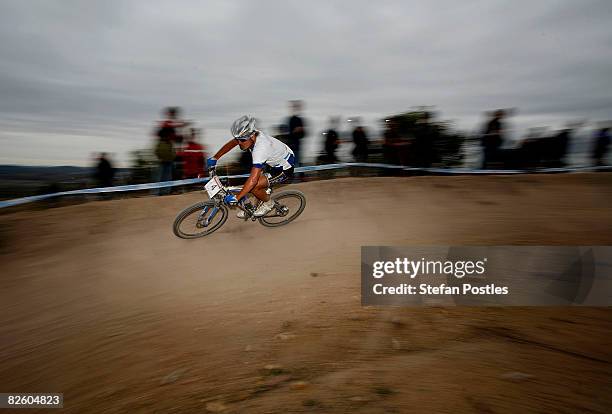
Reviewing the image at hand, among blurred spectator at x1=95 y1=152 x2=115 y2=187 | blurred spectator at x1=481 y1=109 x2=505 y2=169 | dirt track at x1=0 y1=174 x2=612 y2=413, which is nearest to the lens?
dirt track at x1=0 y1=174 x2=612 y2=413

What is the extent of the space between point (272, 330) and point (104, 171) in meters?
8.21

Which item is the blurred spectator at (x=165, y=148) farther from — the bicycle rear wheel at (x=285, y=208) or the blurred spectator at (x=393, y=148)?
the blurred spectator at (x=393, y=148)

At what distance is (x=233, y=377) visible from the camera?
9.29ft

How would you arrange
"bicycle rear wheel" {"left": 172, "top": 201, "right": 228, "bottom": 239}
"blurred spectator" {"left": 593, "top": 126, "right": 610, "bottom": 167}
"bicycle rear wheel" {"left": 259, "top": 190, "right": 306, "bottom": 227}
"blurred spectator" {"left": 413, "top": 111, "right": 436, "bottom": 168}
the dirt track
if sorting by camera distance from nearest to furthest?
the dirt track
"bicycle rear wheel" {"left": 172, "top": 201, "right": 228, "bottom": 239}
"bicycle rear wheel" {"left": 259, "top": 190, "right": 306, "bottom": 227}
"blurred spectator" {"left": 593, "top": 126, "right": 610, "bottom": 167}
"blurred spectator" {"left": 413, "top": 111, "right": 436, "bottom": 168}

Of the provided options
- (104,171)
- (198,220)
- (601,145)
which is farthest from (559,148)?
(104,171)

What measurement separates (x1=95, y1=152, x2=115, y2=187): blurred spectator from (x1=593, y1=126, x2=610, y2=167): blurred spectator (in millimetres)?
14955

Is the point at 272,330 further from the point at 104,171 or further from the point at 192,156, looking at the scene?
the point at 104,171

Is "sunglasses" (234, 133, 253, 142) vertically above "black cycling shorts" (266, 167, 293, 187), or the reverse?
"sunglasses" (234, 133, 253, 142)

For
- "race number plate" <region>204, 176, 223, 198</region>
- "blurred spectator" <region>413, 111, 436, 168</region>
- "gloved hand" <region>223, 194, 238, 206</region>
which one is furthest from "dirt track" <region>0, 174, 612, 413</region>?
"blurred spectator" <region>413, 111, 436, 168</region>

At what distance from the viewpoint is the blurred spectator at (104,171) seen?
9367 millimetres

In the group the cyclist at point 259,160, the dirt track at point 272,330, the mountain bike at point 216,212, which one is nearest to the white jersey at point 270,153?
the cyclist at point 259,160

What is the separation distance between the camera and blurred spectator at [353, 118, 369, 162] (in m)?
10.8

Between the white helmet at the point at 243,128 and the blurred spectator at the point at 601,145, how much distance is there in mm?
11730

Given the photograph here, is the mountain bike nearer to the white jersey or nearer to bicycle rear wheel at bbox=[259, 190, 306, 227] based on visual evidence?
bicycle rear wheel at bbox=[259, 190, 306, 227]
